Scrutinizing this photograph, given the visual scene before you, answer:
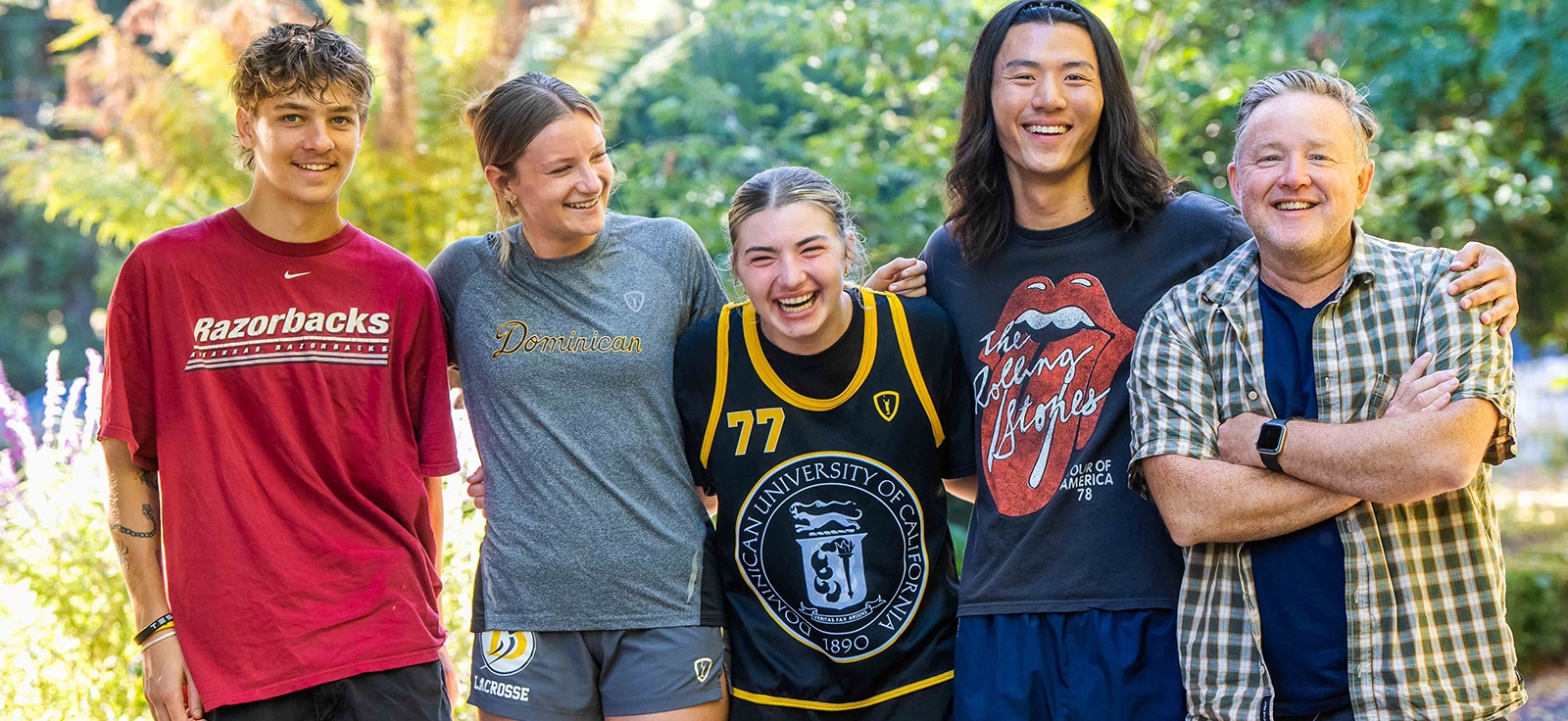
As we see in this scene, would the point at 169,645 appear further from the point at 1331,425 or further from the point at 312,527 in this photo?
the point at 1331,425

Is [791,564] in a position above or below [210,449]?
below

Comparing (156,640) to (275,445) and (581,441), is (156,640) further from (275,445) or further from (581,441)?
(581,441)

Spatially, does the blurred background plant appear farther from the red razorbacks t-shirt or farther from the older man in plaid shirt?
the older man in plaid shirt

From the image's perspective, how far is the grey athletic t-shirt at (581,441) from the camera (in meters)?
2.86

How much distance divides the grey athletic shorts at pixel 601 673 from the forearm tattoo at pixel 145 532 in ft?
2.52

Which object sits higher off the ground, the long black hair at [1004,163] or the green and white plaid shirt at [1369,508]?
the long black hair at [1004,163]

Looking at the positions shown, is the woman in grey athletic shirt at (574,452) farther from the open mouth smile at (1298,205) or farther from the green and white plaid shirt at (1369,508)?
the open mouth smile at (1298,205)

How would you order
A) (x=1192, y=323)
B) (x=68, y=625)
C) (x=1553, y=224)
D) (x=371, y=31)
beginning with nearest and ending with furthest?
(x=1192, y=323) < (x=68, y=625) < (x=1553, y=224) < (x=371, y=31)

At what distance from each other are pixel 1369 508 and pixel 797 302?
123cm

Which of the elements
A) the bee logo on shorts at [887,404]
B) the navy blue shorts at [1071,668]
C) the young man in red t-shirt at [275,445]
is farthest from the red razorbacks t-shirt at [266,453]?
the navy blue shorts at [1071,668]

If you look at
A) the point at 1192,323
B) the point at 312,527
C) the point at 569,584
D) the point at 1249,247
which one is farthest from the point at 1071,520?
the point at 312,527

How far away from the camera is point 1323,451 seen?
7.50 feet

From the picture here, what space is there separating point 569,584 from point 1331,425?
1.61 meters

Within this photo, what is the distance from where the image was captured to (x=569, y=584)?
285 centimetres
